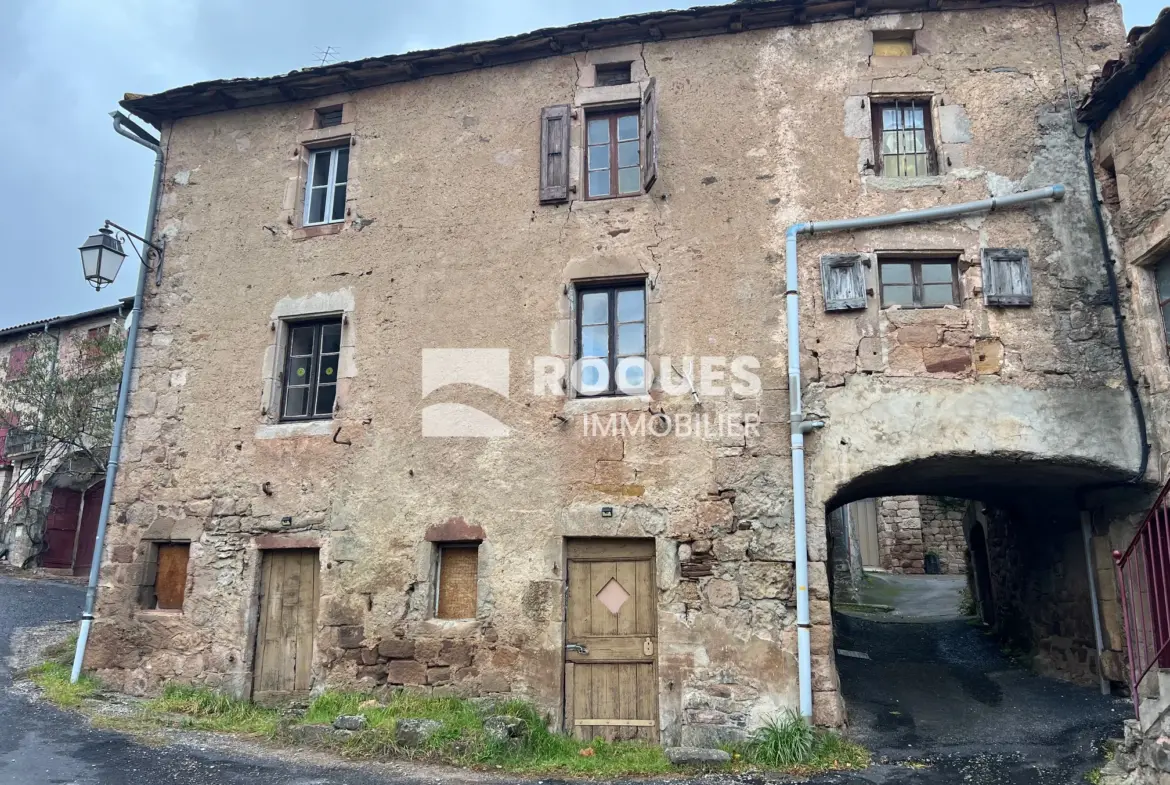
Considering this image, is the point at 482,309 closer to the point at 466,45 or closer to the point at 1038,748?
the point at 466,45

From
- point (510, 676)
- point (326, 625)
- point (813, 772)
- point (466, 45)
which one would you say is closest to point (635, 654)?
point (510, 676)

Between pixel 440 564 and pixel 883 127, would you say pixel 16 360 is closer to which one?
pixel 440 564

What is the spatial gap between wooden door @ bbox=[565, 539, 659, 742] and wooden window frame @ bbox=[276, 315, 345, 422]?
3181 millimetres

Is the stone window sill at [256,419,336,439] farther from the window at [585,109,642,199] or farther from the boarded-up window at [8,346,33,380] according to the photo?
the boarded-up window at [8,346,33,380]

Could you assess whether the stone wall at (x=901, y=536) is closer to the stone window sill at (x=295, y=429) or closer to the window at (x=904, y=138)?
the window at (x=904, y=138)

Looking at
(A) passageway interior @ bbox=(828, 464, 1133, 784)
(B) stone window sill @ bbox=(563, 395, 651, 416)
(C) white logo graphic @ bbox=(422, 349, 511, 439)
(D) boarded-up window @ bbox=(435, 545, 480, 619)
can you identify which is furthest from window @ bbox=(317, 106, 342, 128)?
(A) passageway interior @ bbox=(828, 464, 1133, 784)

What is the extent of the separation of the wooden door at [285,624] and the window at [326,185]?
12.4 feet

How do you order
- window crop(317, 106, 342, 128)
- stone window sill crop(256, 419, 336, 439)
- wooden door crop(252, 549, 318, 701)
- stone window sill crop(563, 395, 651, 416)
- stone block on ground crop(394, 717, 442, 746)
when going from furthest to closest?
1. window crop(317, 106, 342, 128)
2. stone window sill crop(256, 419, 336, 439)
3. wooden door crop(252, 549, 318, 701)
4. stone window sill crop(563, 395, 651, 416)
5. stone block on ground crop(394, 717, 442, 746)

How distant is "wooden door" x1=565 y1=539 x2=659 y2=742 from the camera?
7.04m

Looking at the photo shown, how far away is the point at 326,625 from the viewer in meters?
7.81

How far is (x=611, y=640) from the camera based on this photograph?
718cm

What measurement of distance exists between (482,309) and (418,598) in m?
2.94

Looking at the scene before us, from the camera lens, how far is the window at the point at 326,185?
9055 mm

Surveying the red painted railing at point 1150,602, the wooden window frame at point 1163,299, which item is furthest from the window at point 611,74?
the red painted railing at point 1150,602
